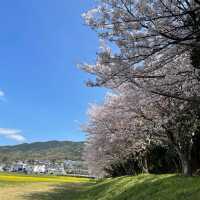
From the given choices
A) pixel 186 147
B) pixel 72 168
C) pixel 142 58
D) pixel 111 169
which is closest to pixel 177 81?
pixel 142 58

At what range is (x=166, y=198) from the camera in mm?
12508

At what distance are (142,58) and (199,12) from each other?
6.04 feet

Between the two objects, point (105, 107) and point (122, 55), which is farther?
point (105, 107)

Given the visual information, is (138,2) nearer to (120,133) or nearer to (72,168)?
(120,133)

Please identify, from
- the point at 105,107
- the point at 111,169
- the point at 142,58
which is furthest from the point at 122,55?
the point at 111,169

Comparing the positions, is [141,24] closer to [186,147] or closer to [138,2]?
[138,2]

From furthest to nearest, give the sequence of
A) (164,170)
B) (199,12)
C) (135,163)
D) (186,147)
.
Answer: (135,163) < (164,170) < (186,147) < (199,12)

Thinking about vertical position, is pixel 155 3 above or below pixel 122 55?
above

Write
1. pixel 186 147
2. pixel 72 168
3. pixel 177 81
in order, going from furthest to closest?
1. pixel 72 168
2. pixel 186 147
3. pixel 177 81

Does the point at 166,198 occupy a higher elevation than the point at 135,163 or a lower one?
lower

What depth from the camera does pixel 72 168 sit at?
18225cm

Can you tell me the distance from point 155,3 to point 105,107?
1907 cm

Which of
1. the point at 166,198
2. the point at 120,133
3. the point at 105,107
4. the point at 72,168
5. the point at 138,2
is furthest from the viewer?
the point at 72,168

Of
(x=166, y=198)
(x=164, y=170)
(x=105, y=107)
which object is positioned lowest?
(x=166, y=198)
